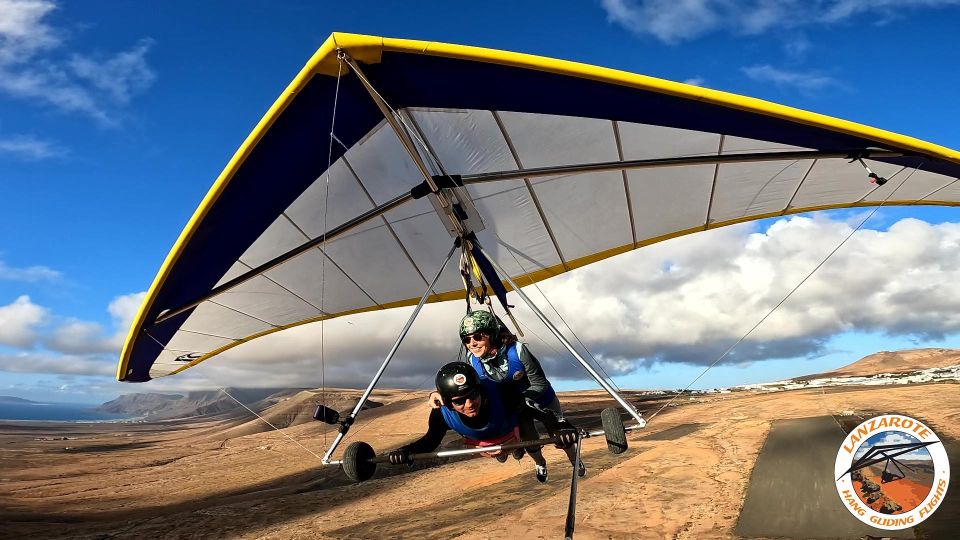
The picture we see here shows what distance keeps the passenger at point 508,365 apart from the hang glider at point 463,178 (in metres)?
0.64

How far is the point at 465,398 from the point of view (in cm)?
355

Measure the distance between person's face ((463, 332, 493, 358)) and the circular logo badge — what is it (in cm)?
568

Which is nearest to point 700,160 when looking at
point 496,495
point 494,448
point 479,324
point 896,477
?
point 479,324

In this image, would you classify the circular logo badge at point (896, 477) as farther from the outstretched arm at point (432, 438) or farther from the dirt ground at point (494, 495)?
the outstretched arm at point (432, 438)

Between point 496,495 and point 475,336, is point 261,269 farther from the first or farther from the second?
point 496,495

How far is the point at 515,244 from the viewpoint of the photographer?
290 inches

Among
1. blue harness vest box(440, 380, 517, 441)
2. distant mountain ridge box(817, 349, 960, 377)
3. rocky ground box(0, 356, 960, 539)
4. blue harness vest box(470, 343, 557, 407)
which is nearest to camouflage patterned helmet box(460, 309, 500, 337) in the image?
blue harness vest box(470, 343, 557, 407)

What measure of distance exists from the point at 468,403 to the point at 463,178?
2444 mm

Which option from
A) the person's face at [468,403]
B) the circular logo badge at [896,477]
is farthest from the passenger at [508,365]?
the circular logo badge at [896,477]

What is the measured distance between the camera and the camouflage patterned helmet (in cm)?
407

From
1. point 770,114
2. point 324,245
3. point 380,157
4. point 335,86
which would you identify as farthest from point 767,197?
point 324,245

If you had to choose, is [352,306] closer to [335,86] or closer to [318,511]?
[335,86]

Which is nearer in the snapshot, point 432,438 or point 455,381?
point 455,381

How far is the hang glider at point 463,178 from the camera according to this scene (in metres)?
3.46
